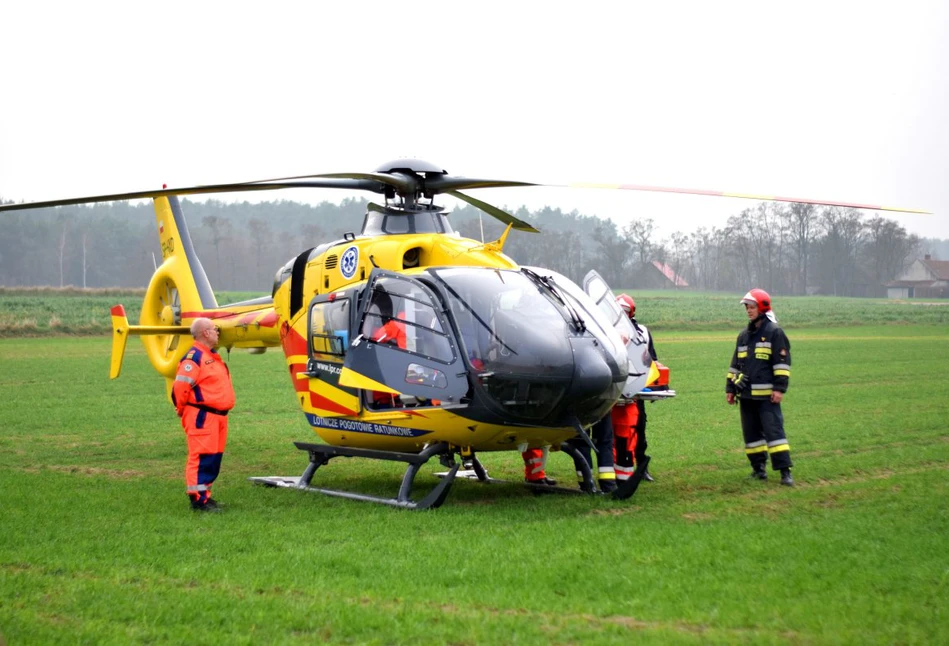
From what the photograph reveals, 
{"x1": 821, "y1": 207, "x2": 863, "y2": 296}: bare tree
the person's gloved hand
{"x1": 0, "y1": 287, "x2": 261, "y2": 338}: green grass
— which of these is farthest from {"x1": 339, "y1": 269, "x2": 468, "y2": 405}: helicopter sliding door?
{"x1": 821, "y1": 207, "x2": 863, "y2": 296}: bare tree

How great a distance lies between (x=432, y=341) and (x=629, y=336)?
8.38 feet

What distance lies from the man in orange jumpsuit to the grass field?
1.01ft

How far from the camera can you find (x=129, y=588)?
6.21 meters

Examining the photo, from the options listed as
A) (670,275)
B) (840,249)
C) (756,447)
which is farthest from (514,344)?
(840,249)

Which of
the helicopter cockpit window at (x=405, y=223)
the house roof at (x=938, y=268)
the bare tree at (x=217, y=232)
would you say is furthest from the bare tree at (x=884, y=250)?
the helicopter cockpit window at (x=405, y=223)

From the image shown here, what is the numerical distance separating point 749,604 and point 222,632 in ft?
9.56

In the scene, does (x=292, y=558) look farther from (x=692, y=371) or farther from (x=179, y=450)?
(x=692, y=371)

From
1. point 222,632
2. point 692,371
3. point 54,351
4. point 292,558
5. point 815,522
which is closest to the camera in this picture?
point 222,632

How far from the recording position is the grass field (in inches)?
214

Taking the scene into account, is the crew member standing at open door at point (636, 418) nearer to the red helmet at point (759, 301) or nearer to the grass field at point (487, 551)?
the grass field at point (487, 551)

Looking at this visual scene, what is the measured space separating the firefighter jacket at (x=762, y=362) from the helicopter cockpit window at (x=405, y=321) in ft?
11.0

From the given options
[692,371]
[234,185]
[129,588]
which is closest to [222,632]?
[129,588]

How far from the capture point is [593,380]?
8.70 meters

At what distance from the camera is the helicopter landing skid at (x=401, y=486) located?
9.10 meters
